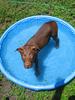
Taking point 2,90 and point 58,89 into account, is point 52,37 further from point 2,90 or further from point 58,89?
point 2,90

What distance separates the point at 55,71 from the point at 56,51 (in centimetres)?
50

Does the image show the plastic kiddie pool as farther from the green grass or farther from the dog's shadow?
the green grass

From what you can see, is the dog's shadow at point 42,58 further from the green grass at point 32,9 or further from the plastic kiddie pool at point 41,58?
the green grass at point 32,9

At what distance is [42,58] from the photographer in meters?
5.61

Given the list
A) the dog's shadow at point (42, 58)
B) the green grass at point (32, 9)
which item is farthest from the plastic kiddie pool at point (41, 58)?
the green grass at point (32, 9)

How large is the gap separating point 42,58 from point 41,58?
20 mm

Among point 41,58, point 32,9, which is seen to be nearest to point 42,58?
point 41,58

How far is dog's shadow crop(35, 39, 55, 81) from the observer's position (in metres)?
5.28

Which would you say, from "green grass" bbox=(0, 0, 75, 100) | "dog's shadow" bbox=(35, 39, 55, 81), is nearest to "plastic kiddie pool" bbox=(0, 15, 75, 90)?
"dog's shadow" bbox=(35, 39, 55, 81)

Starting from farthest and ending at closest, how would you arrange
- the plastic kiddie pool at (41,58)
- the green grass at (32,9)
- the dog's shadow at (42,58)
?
1. the green grass at (32,9)
2. the dog's shadow at (42,58)
3. the plastic kiddie pool at (41,58)

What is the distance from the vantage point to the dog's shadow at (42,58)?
5.28 metres

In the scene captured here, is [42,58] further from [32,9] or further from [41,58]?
[32,9]

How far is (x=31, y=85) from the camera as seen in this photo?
4949mm

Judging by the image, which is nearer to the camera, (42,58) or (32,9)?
(42,58)
